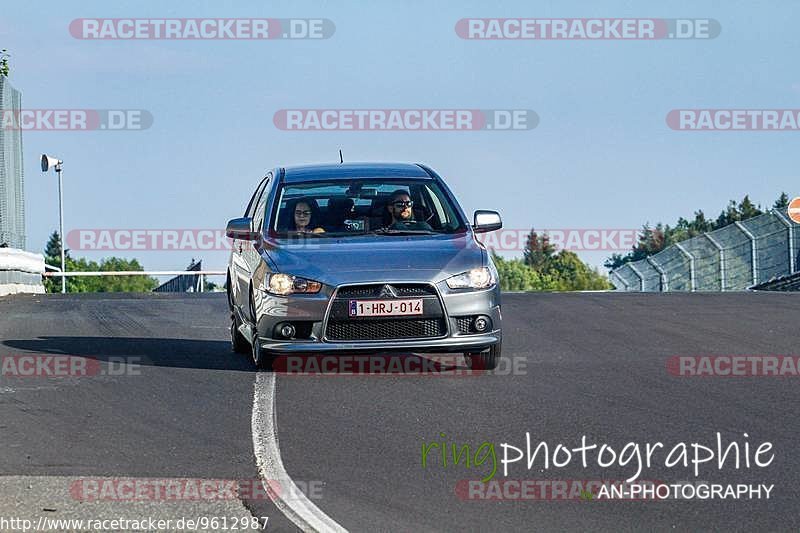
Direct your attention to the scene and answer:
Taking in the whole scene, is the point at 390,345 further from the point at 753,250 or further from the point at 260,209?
the point at 753,250

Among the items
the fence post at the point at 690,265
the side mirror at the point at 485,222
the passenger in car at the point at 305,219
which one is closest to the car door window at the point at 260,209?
the passenger in car at the point at 305,219

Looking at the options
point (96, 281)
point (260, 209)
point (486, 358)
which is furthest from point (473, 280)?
point (96, 281)

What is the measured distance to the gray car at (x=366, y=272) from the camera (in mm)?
10984

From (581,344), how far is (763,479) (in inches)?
240

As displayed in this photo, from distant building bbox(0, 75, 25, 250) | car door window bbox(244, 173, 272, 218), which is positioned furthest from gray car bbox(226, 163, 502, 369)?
distant building bbox(0, 75, 25, 250)

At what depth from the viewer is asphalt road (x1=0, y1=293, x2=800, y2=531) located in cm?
679

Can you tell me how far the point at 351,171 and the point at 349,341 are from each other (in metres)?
2.39

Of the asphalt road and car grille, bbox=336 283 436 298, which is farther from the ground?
car grille, bbox=336 283 436 298

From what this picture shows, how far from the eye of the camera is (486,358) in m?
11.5

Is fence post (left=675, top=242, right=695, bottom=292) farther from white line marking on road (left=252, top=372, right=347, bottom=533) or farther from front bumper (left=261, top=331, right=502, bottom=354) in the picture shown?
white line marking on road (left=252, top=372, right=347, bottom=533)

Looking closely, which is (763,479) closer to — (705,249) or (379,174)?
(379,174)

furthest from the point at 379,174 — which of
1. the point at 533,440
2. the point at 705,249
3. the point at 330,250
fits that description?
the point at 705,249

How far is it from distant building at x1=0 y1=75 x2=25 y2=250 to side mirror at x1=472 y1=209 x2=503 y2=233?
591 inches

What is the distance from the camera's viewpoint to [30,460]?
7.89 meters
